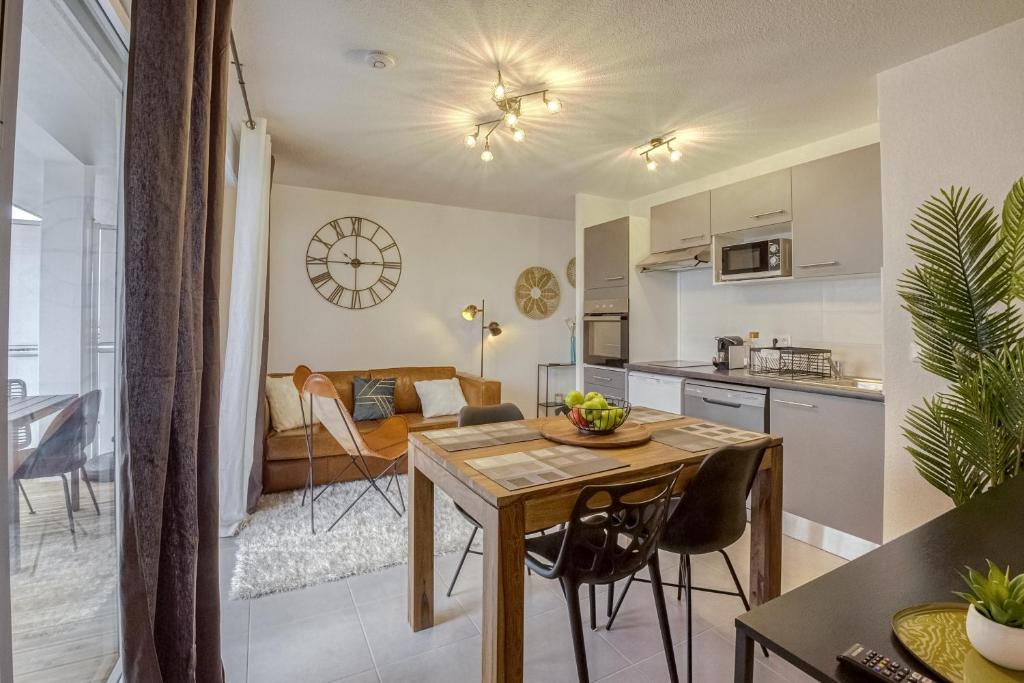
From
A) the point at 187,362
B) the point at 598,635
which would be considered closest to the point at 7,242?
the point at 187,362

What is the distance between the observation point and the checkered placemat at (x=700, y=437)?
1.82 metres

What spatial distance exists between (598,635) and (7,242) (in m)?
2.16

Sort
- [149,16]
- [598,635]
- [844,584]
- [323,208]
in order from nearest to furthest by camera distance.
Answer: [844,584] < [149,16] < [598,635] < [323,208]

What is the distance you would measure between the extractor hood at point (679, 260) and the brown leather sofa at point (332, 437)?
1.71 metres

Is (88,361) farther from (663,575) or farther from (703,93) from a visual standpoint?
(703,93)

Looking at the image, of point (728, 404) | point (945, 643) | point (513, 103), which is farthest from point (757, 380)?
point (945, 643)

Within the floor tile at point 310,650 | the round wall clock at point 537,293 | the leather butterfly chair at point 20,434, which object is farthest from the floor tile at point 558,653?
the round wall clock at point 537,293

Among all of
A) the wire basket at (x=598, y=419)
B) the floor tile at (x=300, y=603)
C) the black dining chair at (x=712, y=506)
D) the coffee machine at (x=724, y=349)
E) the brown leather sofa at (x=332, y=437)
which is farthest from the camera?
the coffee machine at (x=724, y=349)

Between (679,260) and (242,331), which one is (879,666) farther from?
(679,260)

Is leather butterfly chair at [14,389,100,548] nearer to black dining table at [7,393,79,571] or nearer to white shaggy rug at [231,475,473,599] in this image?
black dining table at [7,393,79,571]

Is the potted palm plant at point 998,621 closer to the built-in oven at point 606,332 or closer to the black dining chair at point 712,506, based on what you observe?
the black dining chair at point 712,506

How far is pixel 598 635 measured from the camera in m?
1.93

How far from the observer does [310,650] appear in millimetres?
1846

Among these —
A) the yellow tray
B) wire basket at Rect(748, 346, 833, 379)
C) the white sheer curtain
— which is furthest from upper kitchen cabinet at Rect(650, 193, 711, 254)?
the yellow tray
